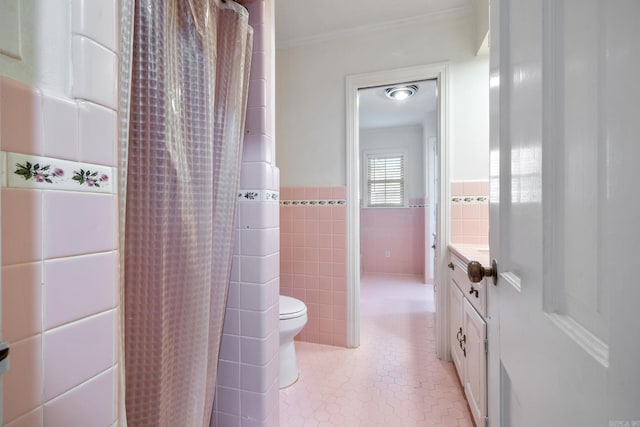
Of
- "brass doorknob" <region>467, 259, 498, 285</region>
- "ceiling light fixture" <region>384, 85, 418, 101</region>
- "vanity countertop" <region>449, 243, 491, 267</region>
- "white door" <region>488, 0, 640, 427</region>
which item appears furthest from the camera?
"ceiling light fixture" <region>384, 85, 418, 101</region>

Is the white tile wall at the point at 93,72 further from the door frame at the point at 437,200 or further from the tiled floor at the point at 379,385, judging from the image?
the door frame at the point at 437,200

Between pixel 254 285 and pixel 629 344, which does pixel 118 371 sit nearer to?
pixel 254 285

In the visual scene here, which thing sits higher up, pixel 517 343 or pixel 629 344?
pixel 629 344

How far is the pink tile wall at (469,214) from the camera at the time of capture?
1867 millimetres

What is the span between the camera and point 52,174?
383 millimetres

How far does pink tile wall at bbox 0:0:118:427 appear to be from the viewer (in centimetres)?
35

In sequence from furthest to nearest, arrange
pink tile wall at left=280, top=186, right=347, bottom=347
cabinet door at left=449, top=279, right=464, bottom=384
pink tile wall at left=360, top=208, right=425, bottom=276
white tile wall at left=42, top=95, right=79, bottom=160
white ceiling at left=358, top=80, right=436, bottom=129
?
1. pink tile wall at left=360, top=208, right=425, bottom=276
2. white ceiling at left=358, top=80, right=436, bottom=129
3. pink tile wall at left=280, top=186, right=347, bottom=347
4. cabinet door at left=449, top=279, right=464, bottom=384
5. white tile wall at left=42, top=95, right=79, bottom=160

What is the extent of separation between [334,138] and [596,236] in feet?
6.24

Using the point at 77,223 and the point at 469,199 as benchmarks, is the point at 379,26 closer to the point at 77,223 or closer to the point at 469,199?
the point at 469,199

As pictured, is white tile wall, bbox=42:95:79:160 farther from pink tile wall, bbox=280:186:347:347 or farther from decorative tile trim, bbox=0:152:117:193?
pink tile wall, bbox=280:186:347:347

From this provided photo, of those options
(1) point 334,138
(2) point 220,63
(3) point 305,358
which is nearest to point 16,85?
(2) point 220,63

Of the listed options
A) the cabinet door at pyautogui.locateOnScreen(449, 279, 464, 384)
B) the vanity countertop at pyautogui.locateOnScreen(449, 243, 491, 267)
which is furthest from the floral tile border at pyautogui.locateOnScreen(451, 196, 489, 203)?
the cabinet door at pyautogui.locateOnScreen(449, 279, 464, 384)

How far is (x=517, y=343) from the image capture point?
53 centimetres

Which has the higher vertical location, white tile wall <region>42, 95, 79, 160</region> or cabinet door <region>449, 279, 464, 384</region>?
white tile wall <region>42, 95, 79, 160</region>
